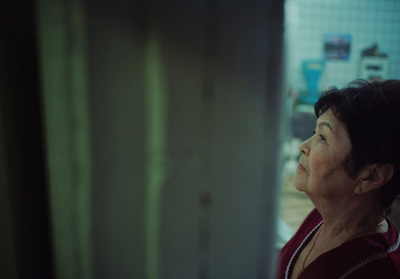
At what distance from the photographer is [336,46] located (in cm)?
414

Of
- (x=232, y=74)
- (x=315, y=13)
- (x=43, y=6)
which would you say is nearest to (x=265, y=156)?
(x=232, y=74)

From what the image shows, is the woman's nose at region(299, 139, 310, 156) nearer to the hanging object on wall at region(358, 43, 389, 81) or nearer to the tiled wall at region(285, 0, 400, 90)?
the tiled wall at region(285, 0, 400, 90)

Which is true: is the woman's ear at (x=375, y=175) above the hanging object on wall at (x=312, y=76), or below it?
below

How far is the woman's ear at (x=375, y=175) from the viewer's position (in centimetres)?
77

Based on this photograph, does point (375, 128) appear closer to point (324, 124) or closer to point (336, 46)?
point (324, 124)

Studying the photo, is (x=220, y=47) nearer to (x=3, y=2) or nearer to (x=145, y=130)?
(x=145, y=130)

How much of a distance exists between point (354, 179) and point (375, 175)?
54 millimetres

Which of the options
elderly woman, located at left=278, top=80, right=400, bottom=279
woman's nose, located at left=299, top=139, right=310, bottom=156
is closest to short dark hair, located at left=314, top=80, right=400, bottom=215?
elderly woman, located at left=278, top=80, right=400, bottom=279

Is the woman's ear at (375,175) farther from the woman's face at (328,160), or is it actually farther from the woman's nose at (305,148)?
the woman's nose at (305,148)

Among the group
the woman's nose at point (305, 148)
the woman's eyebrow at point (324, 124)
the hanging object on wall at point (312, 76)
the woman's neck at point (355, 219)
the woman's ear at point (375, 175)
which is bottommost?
the woman's neck at point (355, 219)

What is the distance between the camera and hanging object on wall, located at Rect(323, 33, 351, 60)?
4104 millimetres

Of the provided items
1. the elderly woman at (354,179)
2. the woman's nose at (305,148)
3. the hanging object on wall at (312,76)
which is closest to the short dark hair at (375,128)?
the elderly woman at (354,179)

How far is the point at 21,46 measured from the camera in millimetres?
348

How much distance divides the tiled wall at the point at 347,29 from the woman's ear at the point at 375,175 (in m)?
3.32
